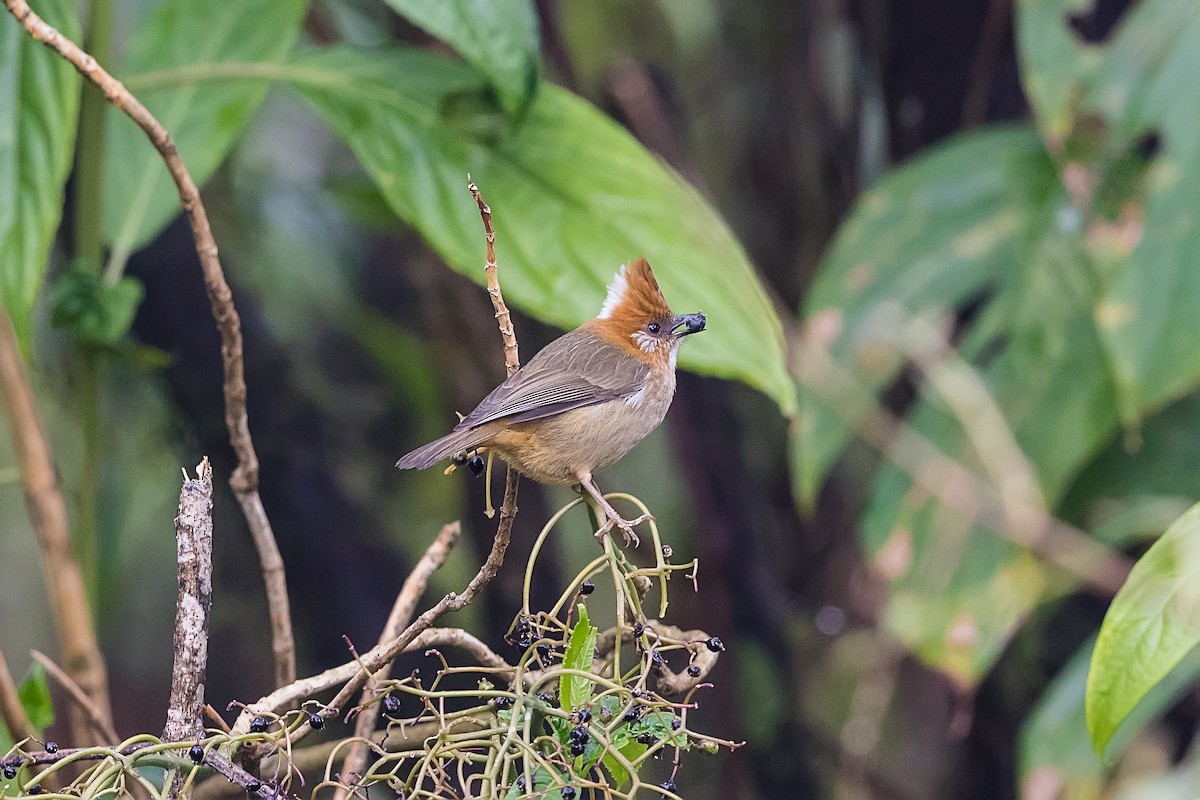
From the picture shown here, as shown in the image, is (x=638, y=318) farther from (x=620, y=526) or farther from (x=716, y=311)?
(x=620, y=526)

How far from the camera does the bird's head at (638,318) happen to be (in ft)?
7.67

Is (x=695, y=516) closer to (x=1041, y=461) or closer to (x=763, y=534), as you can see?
(x=763, y=534)

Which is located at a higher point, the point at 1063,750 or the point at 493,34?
the point at 493,34

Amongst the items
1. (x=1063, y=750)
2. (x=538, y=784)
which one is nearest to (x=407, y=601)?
(x=538, y=784)

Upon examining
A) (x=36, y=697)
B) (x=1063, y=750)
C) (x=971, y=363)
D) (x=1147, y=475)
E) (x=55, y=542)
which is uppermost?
(x=55, y=542)

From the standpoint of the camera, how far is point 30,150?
6.55 ft

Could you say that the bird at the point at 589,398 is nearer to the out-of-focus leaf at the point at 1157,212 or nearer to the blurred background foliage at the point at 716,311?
the blurred background foliage at the point at 716,311

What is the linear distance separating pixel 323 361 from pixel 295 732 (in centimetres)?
250

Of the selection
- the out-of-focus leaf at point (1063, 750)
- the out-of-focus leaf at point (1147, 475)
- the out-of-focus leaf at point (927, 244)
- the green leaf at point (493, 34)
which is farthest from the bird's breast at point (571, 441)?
the out-of-focus leaf at point (1147, 475)

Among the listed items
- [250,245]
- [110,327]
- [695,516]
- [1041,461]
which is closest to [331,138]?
[250,245]

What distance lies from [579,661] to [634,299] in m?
1.19

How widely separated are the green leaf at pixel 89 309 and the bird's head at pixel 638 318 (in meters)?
0.87

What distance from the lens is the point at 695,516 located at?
151 inches

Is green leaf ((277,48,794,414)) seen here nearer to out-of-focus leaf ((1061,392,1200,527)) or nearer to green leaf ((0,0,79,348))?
green leaf ((0,0,79,348))
